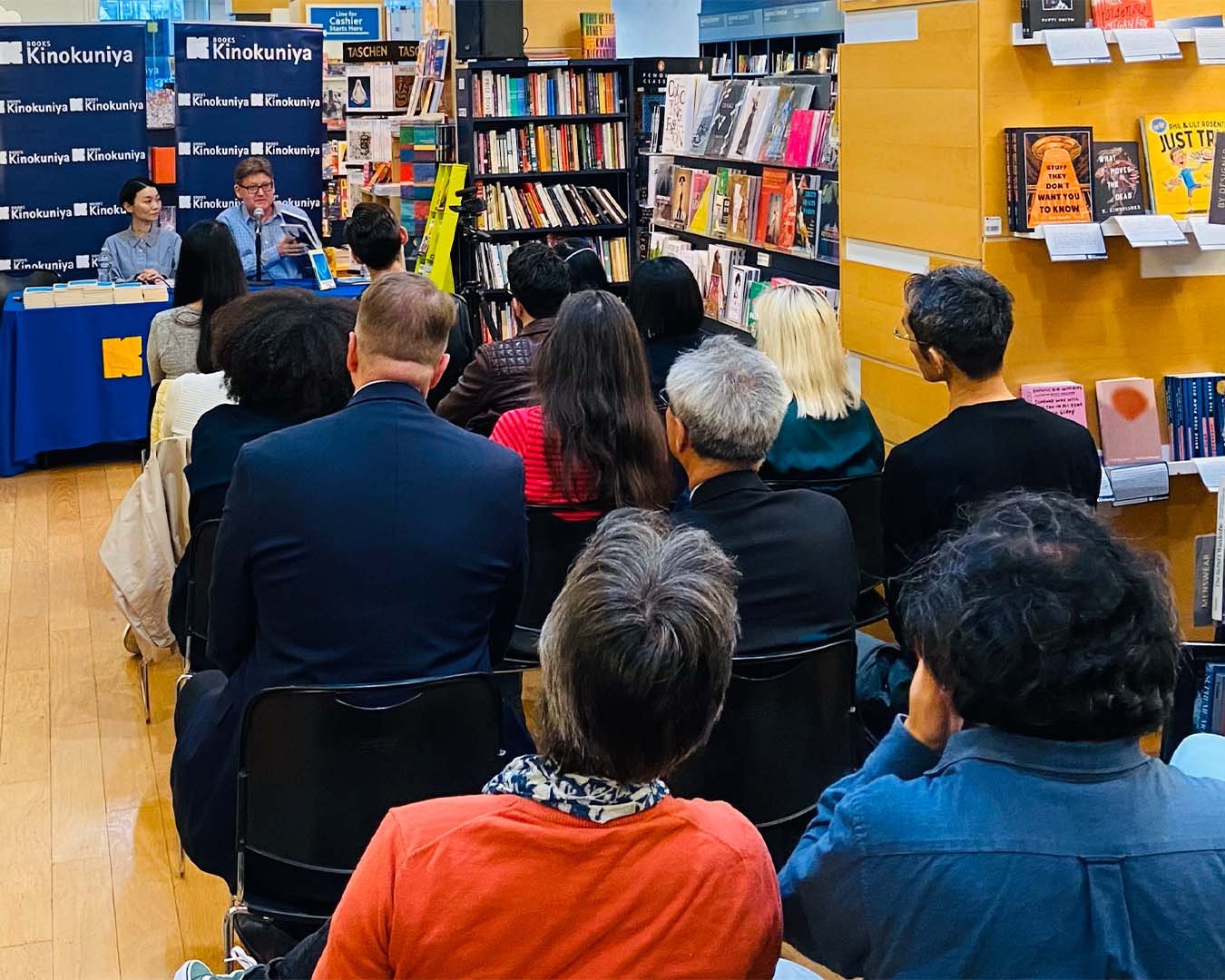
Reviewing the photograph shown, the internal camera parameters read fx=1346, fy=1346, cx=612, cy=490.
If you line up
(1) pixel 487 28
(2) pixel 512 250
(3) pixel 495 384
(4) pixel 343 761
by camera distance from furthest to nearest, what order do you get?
(2) pixel 512 250 < (1) pixel 487 28 < (3) pixel 495 384 < (4) pixel 343 761

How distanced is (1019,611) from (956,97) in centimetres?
247

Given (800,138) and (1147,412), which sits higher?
(800,138)

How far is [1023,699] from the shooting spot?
1262mm

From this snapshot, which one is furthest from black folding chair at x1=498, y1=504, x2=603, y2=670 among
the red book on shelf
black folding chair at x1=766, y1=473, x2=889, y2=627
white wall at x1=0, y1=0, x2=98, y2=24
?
white wall at x1=0, y1=0, x2=98, y2=24

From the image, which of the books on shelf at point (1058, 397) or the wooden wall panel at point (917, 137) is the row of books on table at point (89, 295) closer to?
the wooden wall panel at point (917, 137)

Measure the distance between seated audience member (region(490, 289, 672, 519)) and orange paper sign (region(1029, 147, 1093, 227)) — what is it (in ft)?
3.52

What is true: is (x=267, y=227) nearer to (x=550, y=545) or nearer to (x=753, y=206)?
(x=753, y=206)

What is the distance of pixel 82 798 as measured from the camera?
143 inches

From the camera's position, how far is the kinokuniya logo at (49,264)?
7.64m

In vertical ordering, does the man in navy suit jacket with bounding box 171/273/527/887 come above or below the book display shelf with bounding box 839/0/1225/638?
below

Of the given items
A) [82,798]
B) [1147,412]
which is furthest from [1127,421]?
[82,798]

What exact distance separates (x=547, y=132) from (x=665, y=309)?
488cm

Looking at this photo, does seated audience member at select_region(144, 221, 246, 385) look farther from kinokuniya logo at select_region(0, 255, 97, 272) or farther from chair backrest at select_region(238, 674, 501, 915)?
kinokuniya logo at select_region(0, 255, 97, 272)

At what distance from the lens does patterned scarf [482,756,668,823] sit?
4.27 ft
